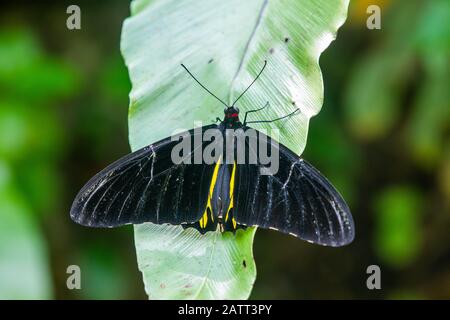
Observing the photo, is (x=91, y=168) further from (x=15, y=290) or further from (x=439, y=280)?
(x=439, y=280)

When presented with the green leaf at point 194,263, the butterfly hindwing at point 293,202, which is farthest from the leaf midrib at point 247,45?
the green leaf at point 194,263

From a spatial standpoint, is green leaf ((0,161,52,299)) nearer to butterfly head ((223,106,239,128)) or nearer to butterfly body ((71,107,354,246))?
butterfly body ((71,107,354,246))

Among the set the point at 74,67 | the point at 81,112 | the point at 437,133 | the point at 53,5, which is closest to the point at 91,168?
the point at 81,112

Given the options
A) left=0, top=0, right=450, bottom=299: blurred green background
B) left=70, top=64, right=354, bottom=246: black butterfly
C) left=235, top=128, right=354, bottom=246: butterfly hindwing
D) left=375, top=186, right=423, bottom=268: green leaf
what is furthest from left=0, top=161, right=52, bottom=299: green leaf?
left=375, top=186, right=423, bottom=268: green leaf

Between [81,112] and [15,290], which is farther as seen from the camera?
[81,112]

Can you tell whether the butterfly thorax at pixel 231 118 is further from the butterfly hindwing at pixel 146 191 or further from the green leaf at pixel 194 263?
the green leaf at pixel 194 263

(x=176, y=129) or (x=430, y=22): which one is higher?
(x=430, y=22)
